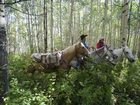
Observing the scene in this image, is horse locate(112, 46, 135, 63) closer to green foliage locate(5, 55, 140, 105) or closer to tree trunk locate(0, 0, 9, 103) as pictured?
green foliage locate(5, 55, 140, 105)

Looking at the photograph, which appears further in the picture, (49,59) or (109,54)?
(109,54)

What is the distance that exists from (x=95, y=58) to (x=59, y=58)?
1037mm

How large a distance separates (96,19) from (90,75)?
115ft

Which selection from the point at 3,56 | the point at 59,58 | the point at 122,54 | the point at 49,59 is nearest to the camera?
the point at 3,56

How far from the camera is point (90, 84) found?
695cm

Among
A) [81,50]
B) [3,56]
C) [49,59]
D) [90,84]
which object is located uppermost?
[3,56]

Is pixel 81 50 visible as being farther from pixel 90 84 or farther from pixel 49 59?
pixel 90 84

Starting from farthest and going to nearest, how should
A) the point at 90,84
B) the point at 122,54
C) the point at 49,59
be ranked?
the point at 122,54, the point at 49,59, the point at 90,84

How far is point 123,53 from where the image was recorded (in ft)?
29.1

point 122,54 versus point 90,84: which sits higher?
point 122,54

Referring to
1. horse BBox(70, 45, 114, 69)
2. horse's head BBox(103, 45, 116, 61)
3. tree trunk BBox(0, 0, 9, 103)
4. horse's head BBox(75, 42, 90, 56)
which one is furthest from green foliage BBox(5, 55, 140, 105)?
horse's head BBox(75, 42, 90, 56)

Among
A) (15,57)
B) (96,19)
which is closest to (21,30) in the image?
(96,19)

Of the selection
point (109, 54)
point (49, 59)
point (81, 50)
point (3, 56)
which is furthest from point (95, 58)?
point (3, 56)

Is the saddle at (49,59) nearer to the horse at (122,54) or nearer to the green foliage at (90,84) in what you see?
the green foliage at (90,84)
